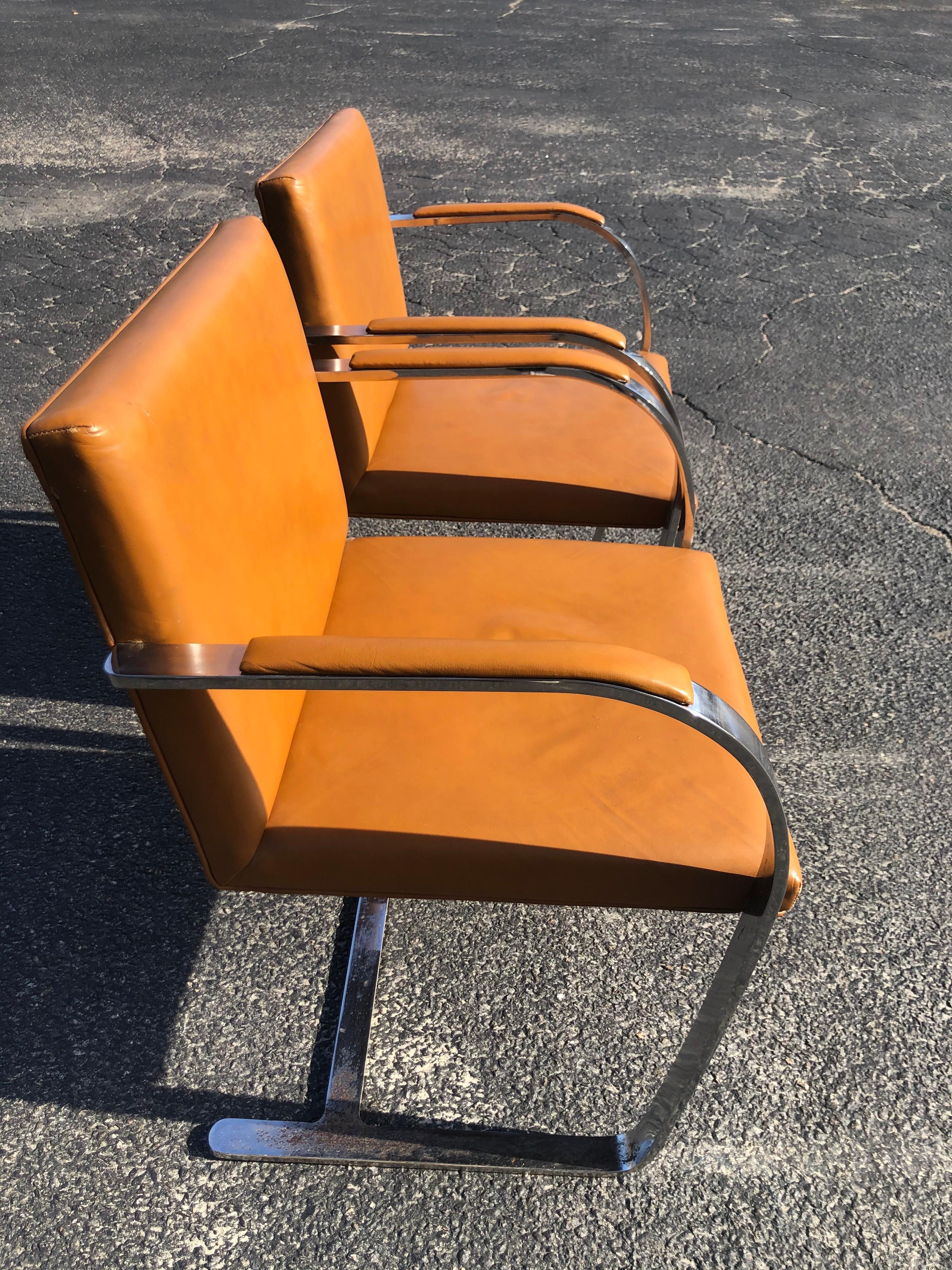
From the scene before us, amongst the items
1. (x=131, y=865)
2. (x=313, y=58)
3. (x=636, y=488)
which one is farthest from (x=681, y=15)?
(x=131, y=865)

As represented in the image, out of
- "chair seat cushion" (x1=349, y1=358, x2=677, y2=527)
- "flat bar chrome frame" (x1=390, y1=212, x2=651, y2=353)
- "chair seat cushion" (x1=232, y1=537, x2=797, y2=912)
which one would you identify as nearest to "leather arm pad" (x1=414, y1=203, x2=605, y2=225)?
"flat bar chrome frame" (x1=390, y1=212, x2=651, y2=353)

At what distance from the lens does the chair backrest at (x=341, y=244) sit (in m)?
1.46

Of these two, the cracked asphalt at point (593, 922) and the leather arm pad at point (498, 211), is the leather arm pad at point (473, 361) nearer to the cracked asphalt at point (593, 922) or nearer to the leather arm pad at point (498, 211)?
the leather arm pad at point (498, 211)

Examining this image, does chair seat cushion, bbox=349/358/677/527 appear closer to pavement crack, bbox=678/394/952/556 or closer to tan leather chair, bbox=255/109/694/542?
tan leather chair, bbox=255/109/694/542

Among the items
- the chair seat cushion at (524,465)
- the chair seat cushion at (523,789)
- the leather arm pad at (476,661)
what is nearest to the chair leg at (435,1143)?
the chair seat cushion at (523,789)

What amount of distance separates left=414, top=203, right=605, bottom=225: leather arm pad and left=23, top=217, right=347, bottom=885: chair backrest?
917 mm

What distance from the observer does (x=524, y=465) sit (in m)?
1.70

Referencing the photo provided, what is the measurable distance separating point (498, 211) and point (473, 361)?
2.53ft

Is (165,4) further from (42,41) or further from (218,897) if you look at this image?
(218,897)

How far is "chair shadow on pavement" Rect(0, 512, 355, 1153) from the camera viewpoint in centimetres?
138

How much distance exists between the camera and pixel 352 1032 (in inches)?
55.8

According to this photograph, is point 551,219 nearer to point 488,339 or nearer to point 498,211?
point 498,211

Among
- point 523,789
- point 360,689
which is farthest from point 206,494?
point 523,789

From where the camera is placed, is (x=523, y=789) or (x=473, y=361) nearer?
(x=523, y=789)
